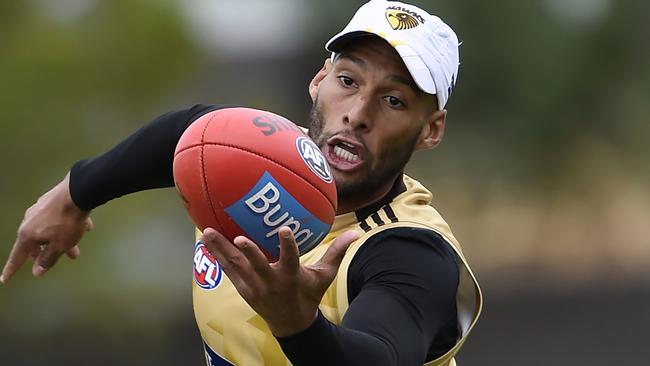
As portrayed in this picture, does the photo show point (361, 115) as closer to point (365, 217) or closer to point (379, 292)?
point (365, 217)

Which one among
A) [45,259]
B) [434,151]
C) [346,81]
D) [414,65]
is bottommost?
[434,151]

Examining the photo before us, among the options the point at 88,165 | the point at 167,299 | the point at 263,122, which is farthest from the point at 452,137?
the point at 263,122

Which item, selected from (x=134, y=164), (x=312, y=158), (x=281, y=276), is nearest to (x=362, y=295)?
(x=312, y=158)

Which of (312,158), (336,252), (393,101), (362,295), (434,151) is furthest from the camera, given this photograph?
(434,151)

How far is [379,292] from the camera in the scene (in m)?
3.72

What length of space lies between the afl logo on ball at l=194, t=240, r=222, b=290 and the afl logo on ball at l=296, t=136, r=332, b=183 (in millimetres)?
971

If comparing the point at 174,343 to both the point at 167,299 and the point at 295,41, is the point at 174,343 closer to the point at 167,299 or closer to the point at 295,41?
the point at 167,299

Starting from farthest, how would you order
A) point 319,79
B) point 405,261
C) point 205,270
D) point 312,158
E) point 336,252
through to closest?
point 319,79, point 205,270, point 405,261, point 312,158, point 336,252

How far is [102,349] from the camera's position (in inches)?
563

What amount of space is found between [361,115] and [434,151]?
13761 mm

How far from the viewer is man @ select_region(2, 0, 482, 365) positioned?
11.9ft

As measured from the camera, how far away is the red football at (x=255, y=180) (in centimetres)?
343

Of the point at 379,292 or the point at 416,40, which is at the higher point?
the point at 416,40

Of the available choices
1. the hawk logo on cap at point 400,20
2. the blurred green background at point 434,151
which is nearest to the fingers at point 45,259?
the hawk logo on cap at point 400,20
